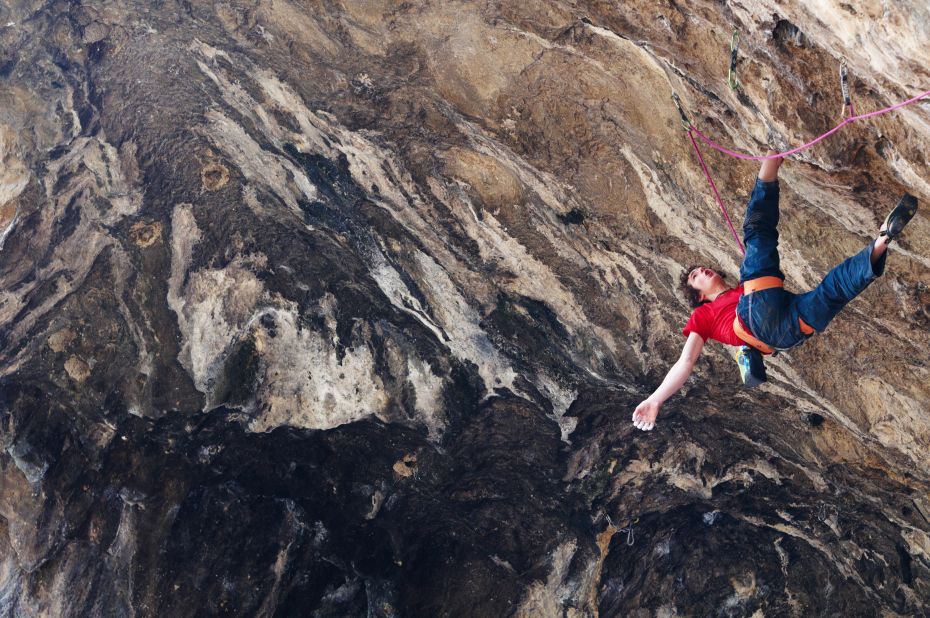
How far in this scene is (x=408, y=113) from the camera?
14.2 m

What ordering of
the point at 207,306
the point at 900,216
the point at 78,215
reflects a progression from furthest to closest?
the point at 78,215, the point at 207,306, the point at 900,216

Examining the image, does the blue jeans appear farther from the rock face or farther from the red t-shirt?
the rock face

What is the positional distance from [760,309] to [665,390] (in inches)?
49.3

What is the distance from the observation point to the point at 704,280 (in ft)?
26.0

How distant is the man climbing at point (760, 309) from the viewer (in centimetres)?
688

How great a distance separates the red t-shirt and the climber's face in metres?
0.18

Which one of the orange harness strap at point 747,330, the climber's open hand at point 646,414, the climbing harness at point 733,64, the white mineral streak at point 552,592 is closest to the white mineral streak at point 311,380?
the white mineral streak at point 552,592

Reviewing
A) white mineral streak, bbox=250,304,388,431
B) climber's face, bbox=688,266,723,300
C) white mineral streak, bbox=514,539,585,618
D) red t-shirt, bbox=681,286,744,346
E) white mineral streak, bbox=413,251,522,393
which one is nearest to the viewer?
red t-shirt, bbox=681,286,744,346

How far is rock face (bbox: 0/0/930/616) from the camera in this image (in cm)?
1012

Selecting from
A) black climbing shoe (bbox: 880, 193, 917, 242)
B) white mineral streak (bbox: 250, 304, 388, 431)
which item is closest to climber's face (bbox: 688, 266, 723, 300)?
black climbing shoe (bbox: 880, 193, 917, 242)

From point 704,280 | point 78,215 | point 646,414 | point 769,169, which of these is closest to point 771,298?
point 704,280

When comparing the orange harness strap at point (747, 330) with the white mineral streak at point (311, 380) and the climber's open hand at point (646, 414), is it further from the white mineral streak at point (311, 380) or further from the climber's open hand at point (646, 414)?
the white mineral streak at point (311, 380)

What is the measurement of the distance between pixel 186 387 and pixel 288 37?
788 centimetres

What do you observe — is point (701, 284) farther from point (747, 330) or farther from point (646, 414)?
point (646, 414)
